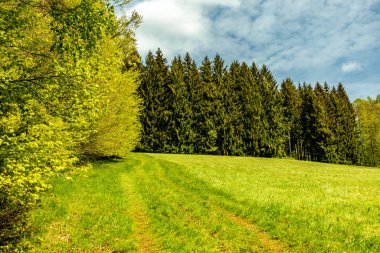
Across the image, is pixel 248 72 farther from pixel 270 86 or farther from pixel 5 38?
pixel 5 38

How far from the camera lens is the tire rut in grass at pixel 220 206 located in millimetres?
11125

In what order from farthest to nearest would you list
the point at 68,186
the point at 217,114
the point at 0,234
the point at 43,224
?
1. the point at 217,114
2. the point at 68,186
3. the point at 43,224
4. the point at 0,234

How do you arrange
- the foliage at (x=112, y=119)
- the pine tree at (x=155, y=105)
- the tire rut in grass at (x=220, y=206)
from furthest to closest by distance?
the pine tree at (x=155, y=105), the foliage at (x=112, y=119), the tire rut in grass at (x=220, y=206)

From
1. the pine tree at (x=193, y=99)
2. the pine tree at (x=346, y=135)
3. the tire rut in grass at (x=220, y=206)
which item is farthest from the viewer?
the pine tree at (x=346, y=135)

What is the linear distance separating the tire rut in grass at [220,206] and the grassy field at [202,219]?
4 cm

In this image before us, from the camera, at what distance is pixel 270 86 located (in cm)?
7675

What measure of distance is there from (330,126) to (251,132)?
23851mm

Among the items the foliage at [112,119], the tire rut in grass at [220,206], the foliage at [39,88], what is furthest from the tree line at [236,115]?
the foliage at [39,88]

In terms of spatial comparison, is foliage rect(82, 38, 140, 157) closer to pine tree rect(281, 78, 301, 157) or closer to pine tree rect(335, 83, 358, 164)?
pine tree rect(281, 78, 301, 157)

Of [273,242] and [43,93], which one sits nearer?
[43,93]

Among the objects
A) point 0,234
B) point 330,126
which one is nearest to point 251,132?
point 330,126

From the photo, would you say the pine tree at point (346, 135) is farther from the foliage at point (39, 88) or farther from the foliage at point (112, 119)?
the foliage at point (39, 88)

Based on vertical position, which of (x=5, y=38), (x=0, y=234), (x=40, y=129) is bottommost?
(x=0, y=234)

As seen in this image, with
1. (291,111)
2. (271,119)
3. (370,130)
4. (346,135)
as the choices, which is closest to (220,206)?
(271,119)
